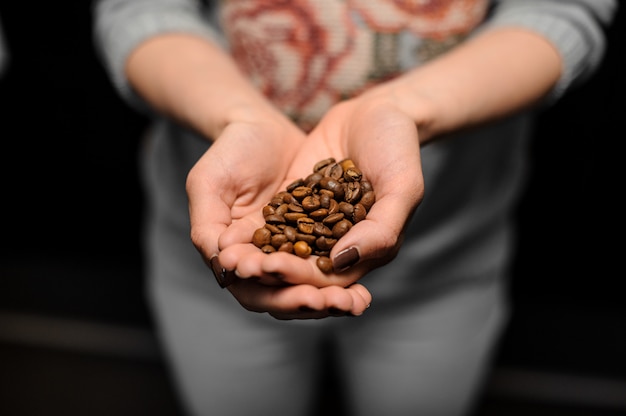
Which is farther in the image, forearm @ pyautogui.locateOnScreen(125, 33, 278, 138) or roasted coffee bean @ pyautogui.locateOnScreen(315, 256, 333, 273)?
forearm @ pyautogui.locateOnScreen(125, 33, 278, 138)

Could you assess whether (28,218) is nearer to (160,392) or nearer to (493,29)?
(160,392)

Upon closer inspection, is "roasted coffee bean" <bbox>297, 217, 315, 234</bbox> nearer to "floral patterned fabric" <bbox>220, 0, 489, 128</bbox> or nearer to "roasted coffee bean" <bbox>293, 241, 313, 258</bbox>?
"roasted coffee bean" <bbox>293, 241, 313, 258</bbox>

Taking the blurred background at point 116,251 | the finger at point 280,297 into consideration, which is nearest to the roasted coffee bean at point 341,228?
the finger at point 280,297

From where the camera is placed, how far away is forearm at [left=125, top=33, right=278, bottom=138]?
0.67m

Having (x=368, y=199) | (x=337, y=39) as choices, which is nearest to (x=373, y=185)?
(x=368, y=199)

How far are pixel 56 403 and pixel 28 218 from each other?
508 millimetres

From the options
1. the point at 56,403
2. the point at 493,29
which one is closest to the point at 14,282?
the point at 56,403

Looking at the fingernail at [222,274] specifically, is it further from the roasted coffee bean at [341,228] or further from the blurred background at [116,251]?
the blurred background at [116,251]

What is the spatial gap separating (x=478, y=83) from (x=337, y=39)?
0.57 ft

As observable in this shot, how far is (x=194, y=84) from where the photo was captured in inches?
28.2

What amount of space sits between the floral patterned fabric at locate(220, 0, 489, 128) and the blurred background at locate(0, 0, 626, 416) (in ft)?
2.37

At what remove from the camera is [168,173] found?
0.88 metres

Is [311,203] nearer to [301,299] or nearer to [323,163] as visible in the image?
[323,163]

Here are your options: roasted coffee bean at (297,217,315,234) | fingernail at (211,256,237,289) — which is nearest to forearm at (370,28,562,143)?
roasted coffee bean at (297,217,315,234)
